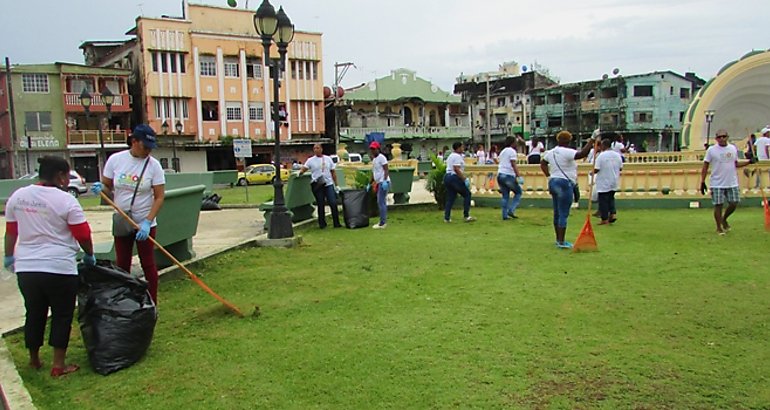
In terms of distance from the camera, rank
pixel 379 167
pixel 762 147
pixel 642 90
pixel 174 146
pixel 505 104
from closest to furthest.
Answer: pixel 379 167
pixel 762 147
pixel 174 146
pixel 642 90
pixel 505 104

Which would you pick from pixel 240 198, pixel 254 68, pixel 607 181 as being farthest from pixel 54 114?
pixel 607 181

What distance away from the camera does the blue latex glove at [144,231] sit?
5.30 m

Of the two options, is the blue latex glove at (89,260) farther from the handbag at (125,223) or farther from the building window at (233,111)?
the building window at (233,111)

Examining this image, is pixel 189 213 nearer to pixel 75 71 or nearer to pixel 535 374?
pixel 535 374

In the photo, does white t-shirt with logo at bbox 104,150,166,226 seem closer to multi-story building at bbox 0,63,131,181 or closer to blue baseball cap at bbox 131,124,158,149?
blue baseball cap at bbox 131,124,158,149

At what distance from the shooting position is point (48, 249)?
4.27 meters

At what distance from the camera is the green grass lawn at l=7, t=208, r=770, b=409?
373 cm

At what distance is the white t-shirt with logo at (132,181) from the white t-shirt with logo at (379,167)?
583cm

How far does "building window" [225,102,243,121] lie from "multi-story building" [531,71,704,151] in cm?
3686

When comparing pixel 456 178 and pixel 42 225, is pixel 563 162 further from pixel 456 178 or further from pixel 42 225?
pixel 42 225

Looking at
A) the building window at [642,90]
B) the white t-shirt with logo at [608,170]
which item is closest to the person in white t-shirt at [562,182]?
the white t-shirt with logo at [608,170]

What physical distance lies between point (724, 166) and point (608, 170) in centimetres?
201

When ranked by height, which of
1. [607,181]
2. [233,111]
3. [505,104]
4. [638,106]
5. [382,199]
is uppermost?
[505,104]

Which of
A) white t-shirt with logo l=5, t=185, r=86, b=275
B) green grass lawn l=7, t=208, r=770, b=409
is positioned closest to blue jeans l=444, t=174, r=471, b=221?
green grass lawn l=7, t=208, r=770, b=409
